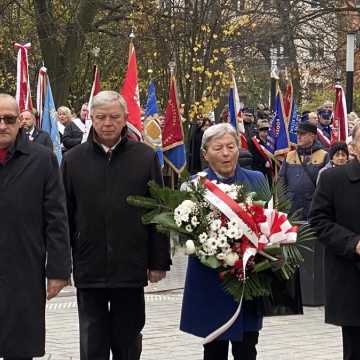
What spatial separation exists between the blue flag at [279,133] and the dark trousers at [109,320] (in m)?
11.0

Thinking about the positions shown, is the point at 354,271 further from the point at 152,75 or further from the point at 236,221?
the point at 152,75

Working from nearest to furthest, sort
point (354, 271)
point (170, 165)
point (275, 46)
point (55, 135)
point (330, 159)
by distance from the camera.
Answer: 1. point (354, 271)
2. point (330, 159)
3. point (55, 135)
4. point (170, 165)
5. point (275, 46)

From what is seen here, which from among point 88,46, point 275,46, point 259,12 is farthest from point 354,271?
point 88,46

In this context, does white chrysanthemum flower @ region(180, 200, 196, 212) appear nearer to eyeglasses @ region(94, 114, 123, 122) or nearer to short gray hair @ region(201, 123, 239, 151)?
short gray hair @ region(201, 123, 239, 151)

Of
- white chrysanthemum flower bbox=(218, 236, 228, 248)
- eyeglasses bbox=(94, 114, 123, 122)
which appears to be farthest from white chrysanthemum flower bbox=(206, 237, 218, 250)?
eyeglasses bbox=(94, 114, 123, 122)

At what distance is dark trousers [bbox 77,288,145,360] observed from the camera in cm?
707

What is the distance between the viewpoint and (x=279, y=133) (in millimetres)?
18156

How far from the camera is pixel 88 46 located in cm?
3128

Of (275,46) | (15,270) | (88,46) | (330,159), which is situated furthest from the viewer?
(88,46)

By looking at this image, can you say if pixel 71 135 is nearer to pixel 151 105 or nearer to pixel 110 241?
pixel 151 105

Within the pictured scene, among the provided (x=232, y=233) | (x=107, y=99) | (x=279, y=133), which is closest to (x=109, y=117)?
(x=107, y=99)

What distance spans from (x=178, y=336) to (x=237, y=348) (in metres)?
2.97

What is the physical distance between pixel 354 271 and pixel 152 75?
51.5ft

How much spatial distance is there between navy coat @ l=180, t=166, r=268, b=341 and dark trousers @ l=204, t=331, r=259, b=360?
7 cm
